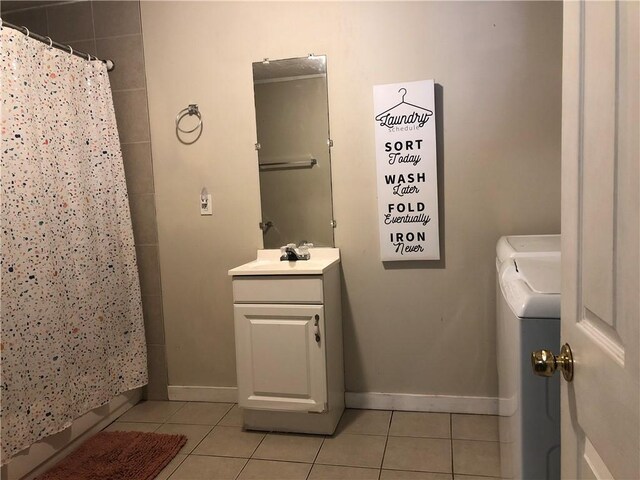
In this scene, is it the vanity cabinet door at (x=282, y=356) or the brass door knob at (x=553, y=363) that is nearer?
the brass door knob at (x=553, y=363)

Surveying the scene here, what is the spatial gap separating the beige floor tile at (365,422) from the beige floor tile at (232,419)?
531 mm

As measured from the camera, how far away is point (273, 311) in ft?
6.97

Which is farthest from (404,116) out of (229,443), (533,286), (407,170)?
(229,443)

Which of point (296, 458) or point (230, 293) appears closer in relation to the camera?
point (296, 458)

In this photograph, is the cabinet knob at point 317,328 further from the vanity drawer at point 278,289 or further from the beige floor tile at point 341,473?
the beige floor tile at point 341,473

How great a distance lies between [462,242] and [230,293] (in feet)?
4.18

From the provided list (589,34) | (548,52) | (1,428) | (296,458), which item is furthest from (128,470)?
(548,52)

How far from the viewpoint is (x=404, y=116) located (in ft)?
7.30

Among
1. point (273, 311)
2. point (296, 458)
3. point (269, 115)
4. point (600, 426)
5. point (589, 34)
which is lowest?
point (296, 458)

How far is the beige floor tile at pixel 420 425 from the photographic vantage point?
2154mm

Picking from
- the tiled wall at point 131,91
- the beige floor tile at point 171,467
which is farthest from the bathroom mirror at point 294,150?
the beige floor tile at point 171,467

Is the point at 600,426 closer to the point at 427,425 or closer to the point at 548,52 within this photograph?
the point at 427,425

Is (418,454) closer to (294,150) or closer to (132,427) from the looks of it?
(132,427)

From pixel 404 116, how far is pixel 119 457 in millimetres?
2063
